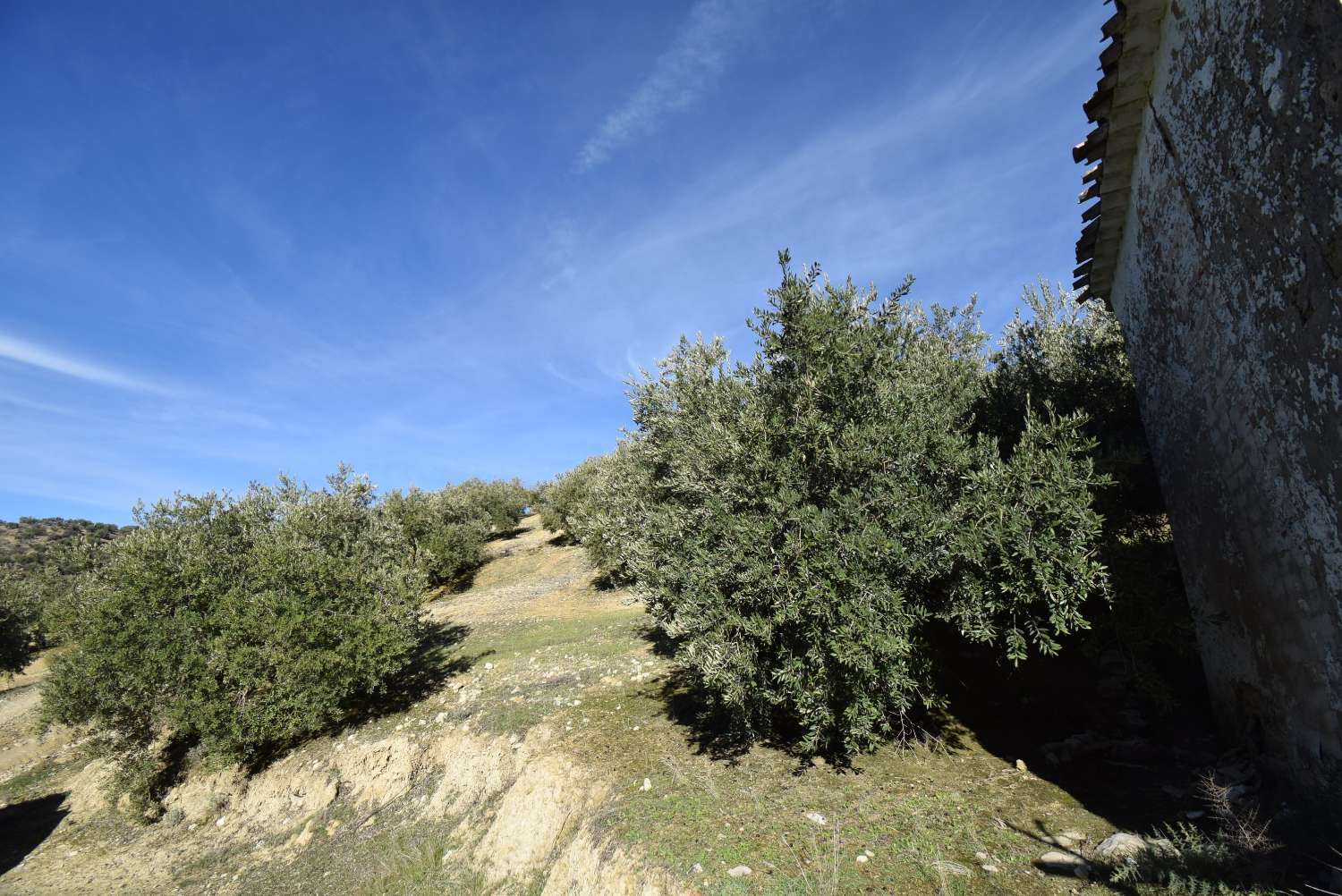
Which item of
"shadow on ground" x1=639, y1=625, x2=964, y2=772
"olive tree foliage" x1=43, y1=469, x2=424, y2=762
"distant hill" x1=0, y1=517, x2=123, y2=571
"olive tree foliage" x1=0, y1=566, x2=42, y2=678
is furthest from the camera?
"distant hill" x1=0, y1=517, x2=123, y2=571

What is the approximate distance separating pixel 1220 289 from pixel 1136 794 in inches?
213

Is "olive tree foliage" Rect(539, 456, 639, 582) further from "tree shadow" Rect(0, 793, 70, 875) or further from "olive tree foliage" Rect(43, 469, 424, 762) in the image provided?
"tree shadow" Rect(0, 793, 70, 875)

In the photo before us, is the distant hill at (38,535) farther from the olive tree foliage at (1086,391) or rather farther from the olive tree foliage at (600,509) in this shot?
the olive tree foliage at (1086,391)

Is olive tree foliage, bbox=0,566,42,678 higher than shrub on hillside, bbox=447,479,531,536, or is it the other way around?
shrub on hillside, bbox=447,479,531,536

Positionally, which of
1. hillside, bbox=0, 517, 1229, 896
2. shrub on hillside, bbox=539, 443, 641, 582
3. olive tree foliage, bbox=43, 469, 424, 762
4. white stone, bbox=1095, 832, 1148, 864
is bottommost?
hillside, bbox=0, 517, 1229, 896

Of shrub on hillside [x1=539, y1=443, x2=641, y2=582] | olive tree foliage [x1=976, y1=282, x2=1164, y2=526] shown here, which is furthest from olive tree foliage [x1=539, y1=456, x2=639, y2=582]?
olive tree foliage [x1=976, y1=282, x2=1164, y2=526]

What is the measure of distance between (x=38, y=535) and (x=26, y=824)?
224ft

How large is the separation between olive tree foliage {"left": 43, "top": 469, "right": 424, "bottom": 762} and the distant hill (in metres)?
42.6

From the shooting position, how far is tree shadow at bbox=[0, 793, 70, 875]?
12.3 meters

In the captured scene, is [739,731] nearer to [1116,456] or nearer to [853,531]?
[853,531]

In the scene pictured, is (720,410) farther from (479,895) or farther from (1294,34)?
(479,895)

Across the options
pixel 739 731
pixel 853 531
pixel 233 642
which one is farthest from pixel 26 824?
pixel 853 531

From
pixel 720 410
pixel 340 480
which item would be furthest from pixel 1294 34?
pixel 340 480

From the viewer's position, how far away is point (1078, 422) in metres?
6.68
